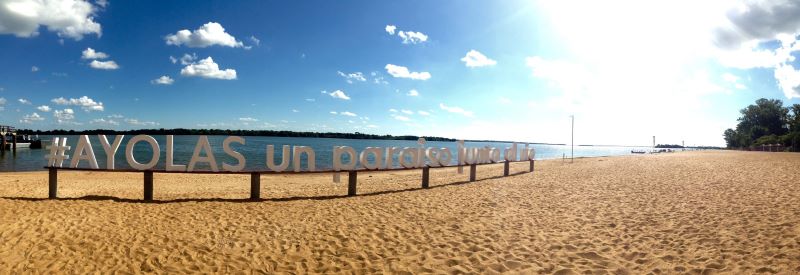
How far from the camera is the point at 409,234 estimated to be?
7363 mm

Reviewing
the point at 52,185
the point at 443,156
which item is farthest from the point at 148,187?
the point at 443,156

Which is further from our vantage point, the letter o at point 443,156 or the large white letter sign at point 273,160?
the letter o at point 443,156

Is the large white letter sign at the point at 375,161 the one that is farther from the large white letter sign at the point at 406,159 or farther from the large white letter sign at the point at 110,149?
the large white letter sign at the point at 110,149

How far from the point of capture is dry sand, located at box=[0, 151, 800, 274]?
18.8 feet

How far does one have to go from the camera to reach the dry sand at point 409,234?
5.74m

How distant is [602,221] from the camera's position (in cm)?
834

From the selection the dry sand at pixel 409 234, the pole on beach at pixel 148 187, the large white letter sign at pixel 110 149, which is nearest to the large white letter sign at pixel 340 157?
the dry sand at pixel 409 234

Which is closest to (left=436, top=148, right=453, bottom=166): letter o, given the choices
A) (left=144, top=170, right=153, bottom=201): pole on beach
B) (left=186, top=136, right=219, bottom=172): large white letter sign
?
(left=186, top=136, right=219, bottom=172): large white letter sign

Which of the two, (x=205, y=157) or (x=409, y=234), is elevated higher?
(x=205, y=157)

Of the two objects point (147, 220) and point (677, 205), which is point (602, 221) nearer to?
point (677, 205)

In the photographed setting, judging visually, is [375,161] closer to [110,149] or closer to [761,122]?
[110,149]

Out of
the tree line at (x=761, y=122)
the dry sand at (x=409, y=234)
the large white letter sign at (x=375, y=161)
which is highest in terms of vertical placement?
the tree line at (x=761, y=122)

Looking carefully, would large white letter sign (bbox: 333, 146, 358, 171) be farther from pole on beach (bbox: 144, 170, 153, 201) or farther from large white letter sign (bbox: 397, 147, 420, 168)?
pole on beach (bbox: 144, 170, 153, 201)

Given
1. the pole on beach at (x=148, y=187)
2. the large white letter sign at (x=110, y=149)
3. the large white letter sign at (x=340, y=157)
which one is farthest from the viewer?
the large white letter sign at (x=340, y=157)
